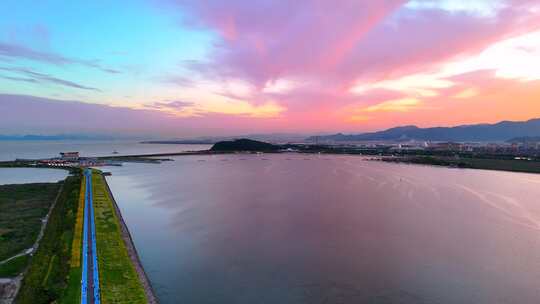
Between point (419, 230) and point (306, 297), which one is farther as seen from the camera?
point (419, 230)

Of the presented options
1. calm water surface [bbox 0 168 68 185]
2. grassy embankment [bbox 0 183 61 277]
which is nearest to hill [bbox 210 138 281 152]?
calm water surface [bbox 0 168 68 185]

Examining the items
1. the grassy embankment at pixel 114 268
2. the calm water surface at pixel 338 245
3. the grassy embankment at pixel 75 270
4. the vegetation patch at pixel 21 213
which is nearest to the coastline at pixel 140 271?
the grassy embankment at pixel 114 268

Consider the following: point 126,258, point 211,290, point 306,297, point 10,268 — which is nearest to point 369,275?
point 306,297

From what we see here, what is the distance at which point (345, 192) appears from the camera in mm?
18125

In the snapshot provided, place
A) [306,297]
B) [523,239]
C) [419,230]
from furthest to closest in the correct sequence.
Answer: [419,230] < [523,239] < [306,297]

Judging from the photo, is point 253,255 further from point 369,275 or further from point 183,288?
point 369,275

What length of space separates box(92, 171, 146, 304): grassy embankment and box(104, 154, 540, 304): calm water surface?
55 centimetres

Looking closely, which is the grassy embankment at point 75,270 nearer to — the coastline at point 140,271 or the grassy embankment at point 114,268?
the grassy embankment at point 114,268

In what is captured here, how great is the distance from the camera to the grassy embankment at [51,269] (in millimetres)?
5613

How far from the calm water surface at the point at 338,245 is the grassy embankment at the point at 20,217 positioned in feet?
8.80

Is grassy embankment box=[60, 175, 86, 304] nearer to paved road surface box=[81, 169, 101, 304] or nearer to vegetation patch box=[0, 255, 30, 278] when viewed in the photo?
paved road surface box=[81, 169, 101, 304]

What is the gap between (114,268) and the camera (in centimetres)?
680

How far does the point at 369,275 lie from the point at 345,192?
1104 cm

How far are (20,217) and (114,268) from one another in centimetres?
724
